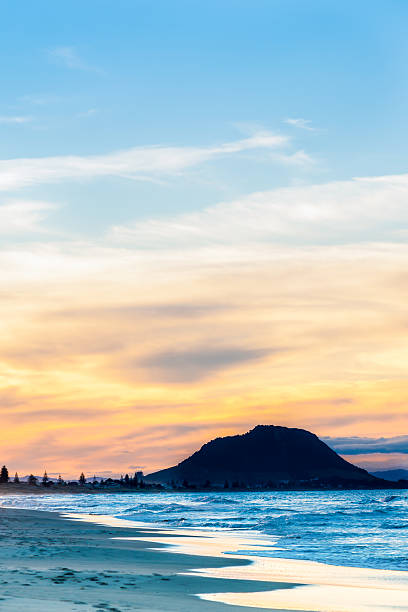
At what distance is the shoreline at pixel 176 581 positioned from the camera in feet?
46.3

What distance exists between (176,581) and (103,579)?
2.54 m

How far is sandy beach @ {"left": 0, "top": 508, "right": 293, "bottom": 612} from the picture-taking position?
13351 mm

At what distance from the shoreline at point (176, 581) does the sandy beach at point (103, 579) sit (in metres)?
0.02

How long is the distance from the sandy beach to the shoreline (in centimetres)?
2

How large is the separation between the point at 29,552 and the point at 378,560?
47.0ft

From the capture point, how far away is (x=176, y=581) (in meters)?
19.2

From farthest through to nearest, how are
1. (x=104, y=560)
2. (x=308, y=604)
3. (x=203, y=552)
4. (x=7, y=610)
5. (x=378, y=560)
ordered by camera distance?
(x=203, y=552)
(x=378, y=560)
(x=104, y=560)
(x=308, y=604)
(x=7, y=610)

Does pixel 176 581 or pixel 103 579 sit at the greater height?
pixel 103 579

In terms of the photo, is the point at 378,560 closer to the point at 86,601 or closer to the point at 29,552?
the point at 29,552

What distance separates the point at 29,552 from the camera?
23969mm

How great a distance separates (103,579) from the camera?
17625 mm

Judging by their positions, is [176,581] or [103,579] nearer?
[103,579]

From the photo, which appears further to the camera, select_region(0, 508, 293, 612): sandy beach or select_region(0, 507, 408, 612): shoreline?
select_region(0, 507, 408, 612): shoreline

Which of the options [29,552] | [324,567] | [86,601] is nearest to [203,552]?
[324,567]
